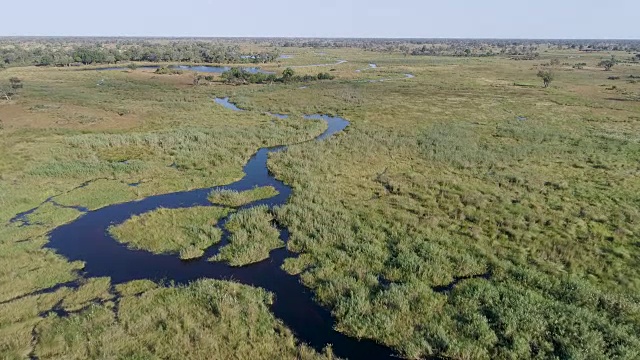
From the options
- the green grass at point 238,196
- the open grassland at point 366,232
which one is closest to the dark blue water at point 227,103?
the open grassland at point 366,232

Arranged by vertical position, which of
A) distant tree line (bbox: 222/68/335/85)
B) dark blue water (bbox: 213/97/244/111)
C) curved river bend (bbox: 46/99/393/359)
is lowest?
curved river bend (bbox: 46/99/393/359)

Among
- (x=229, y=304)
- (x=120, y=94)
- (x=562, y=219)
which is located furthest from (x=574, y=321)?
(x=120, y=94)

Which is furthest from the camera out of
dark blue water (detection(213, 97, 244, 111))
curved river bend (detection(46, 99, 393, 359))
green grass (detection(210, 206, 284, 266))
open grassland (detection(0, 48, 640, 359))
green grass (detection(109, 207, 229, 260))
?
dark blue water (detection(213, 97, 244, 111))

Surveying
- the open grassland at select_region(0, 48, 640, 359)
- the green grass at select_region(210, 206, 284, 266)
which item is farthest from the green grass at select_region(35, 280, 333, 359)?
the green grass at select_region(210, 206, 284, 266)

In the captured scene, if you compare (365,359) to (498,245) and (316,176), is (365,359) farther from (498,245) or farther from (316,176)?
(316,176)

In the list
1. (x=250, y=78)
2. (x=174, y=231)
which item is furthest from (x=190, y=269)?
(x=250, y=78)

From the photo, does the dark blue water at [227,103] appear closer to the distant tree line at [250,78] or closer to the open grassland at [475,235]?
the distant tree line at [250,78]

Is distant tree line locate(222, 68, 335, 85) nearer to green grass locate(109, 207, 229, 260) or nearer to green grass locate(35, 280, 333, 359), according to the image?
green grass locate(109, 207, 229, 260)
